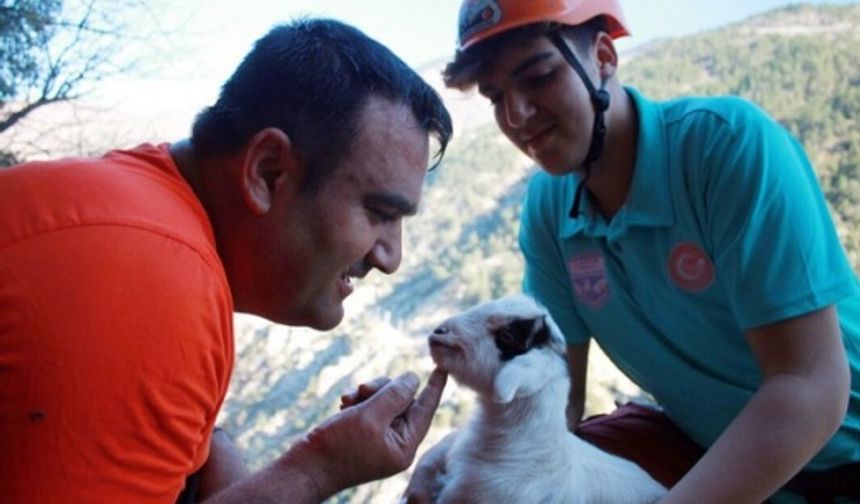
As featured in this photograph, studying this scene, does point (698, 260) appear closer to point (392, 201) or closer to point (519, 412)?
point (519, 412)

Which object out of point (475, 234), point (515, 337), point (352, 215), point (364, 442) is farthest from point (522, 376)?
point (475, 234)

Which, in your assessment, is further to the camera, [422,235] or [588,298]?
[422,235]

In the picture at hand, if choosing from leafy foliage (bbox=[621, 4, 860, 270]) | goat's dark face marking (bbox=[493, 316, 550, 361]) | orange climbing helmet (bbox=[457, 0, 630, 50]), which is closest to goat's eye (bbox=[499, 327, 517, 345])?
goat's dark face marking (bbox=[493, 316, 550, 361])

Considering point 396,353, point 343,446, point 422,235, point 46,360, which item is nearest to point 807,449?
point 343,446

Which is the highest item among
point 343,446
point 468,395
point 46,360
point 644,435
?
point 46,360

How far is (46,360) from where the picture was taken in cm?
82

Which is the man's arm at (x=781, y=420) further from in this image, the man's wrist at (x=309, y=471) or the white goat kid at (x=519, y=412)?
the man's wrist at (x=309, y=471)

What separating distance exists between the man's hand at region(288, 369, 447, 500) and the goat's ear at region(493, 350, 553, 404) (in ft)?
0.66

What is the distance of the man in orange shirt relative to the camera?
0.83 m

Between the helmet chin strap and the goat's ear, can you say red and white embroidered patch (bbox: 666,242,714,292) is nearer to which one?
the helmet chin strap

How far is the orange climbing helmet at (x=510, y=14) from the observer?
1.58 m

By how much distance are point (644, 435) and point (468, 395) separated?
1.86ft

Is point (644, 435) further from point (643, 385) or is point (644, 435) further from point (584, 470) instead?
point (584, 470)

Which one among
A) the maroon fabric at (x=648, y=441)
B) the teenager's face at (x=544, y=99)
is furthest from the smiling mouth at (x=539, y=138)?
the maroon fabric at (x=648, y=441)
